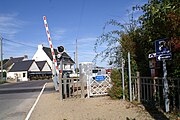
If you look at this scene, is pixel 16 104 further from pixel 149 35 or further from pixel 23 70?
pixel 23 70

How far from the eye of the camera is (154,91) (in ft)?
31.3

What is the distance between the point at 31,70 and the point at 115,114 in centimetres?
6364

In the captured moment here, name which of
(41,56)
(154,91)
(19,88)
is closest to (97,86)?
(154,91)

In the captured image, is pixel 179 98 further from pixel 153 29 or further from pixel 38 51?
pixel 38 51

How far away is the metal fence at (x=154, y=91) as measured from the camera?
8.12m

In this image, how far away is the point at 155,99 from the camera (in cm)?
959

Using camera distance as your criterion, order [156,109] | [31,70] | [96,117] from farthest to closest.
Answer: [31,70] → [156,109] → [96,117]

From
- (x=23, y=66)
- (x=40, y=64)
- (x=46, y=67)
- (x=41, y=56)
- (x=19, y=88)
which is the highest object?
(x=41, y=56)

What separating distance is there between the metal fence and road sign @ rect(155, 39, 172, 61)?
0.75 m

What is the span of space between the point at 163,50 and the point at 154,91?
2113mm

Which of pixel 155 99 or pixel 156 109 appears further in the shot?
pixel 155 99

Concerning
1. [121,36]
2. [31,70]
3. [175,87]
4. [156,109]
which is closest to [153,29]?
[175,87]

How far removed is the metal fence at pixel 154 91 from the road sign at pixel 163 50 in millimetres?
749

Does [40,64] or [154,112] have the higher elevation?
[40,64]
